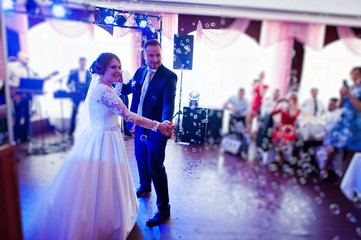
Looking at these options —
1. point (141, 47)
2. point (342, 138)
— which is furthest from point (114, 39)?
point (342, 138)

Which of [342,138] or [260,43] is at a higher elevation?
[260,43]

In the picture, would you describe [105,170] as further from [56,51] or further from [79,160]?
[56,51]

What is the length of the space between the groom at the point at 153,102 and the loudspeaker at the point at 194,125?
146 mm

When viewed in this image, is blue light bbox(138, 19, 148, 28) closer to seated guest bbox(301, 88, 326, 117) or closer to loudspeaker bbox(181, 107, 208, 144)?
loudspeaker bbox(181, 107, 208, 144)

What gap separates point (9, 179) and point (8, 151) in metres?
0.13

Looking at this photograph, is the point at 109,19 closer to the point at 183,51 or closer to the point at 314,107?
the point at 183,51

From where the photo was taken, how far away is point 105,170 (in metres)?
1.15

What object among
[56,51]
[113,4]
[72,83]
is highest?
[113,4]

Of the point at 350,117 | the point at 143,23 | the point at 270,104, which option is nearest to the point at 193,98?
the point at 143,23

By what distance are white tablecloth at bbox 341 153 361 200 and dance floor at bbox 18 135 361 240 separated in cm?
27

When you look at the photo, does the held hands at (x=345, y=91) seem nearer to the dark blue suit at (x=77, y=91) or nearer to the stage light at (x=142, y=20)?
the stage light at (x=142, y=20)

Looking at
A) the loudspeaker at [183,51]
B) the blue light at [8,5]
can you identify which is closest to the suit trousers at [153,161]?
the loudspeaker at [183,51]

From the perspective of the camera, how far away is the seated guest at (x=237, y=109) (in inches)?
95.5

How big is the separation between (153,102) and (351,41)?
93.3 inches
